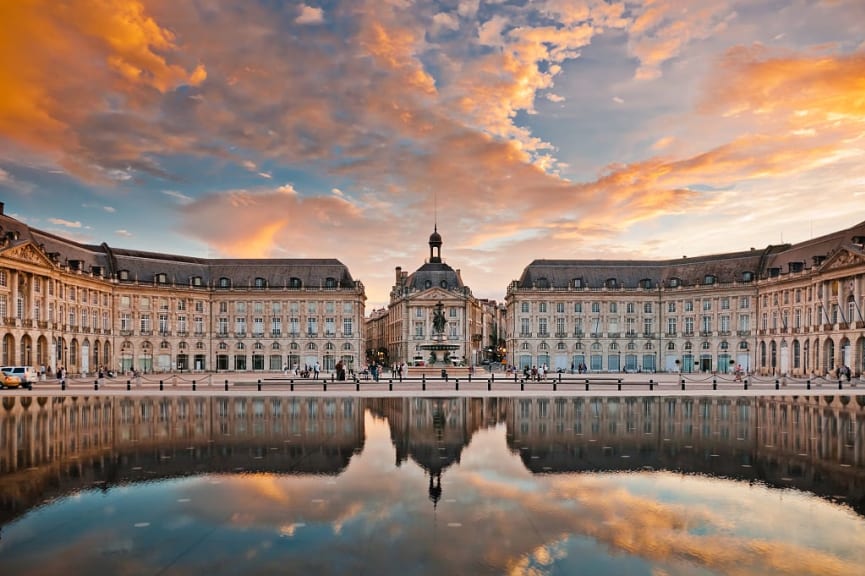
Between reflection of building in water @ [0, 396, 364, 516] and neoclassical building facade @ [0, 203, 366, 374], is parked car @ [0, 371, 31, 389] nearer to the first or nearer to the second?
reflection of building in water @ [0, 396, 364, 516]

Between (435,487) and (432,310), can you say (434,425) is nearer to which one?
(435,487)

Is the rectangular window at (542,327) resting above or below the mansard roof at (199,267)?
below

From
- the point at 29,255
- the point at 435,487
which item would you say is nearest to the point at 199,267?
the point at 29,255

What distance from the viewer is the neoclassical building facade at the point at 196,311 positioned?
81312 mm

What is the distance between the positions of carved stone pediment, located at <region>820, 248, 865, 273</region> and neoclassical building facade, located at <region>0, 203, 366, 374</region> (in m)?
62.5

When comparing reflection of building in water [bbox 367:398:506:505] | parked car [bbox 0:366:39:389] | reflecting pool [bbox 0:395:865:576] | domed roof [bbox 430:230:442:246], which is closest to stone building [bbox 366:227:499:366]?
domed roof [bbox 430:230:442:246]

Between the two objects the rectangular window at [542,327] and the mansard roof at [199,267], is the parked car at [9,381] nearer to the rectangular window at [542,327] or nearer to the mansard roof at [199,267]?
the mansard roof at [199,267]

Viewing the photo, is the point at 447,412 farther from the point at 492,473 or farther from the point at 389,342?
the point at 389,342

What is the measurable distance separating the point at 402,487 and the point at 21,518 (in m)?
7.51

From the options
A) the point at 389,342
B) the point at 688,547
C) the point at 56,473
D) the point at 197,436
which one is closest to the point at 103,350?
the point at 389,342

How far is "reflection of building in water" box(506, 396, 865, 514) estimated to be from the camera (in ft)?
55.4

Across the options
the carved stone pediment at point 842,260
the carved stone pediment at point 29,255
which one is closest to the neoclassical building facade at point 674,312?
the carved stone pediment at point 842,260

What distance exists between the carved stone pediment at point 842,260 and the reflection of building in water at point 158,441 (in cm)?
5680

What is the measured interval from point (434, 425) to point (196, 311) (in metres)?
79.4
